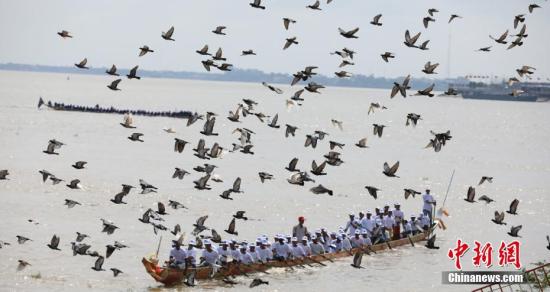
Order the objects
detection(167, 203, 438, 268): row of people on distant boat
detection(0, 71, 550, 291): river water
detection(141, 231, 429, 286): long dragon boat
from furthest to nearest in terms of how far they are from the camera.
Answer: detection(0, 71, 550, 291): river water
detection(141, 231, 429, 286): long dragon boat
detection(167, 203, 438, 268): row of people on distant boat

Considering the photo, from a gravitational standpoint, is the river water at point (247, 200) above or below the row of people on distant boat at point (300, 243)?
below

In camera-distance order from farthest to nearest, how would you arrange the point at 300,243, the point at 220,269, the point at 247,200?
the point at 247,200
the point at 300,243
the point at 220,269

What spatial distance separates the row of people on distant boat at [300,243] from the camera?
3628cm

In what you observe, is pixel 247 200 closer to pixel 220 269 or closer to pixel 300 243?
pixel 300 243

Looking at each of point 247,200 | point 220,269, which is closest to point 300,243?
point 220,269

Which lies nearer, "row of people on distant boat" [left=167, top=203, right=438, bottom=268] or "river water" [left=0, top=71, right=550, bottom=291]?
"row of people on distant boat" [left=167, top=203, right=438, bottom=268]

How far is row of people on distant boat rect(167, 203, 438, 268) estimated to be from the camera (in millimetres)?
36281

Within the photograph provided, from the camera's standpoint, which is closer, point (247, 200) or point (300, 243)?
point (300, 243)

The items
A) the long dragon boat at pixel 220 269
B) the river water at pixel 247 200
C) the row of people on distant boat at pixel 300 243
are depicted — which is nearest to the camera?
the row of people on distant boat at pixel 300 243

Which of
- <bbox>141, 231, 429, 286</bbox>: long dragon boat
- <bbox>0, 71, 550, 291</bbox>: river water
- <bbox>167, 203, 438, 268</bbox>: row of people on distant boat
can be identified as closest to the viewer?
<bbox>167, 203, 438, 268</bbox>: row of people on distant boat

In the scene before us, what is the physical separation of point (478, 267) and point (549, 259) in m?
4.65

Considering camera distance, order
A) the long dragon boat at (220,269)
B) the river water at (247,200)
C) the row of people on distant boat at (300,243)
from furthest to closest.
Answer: the river water at (247,200), the long dragon boat at (220,269), the row of people on distant boat at (300,243)

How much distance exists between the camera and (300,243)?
40.0m

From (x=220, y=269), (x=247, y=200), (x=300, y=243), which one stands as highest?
(x=300, y=243)
